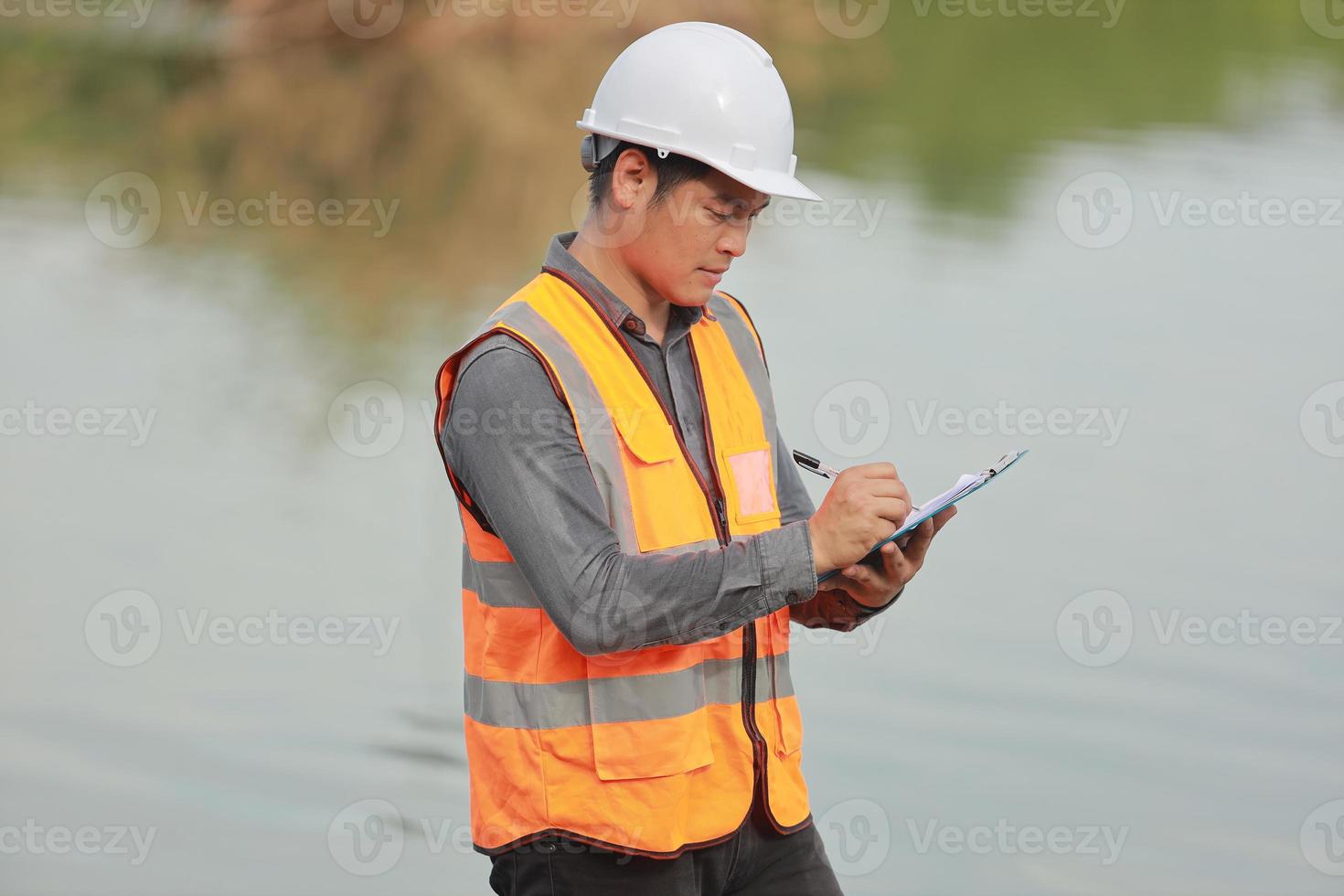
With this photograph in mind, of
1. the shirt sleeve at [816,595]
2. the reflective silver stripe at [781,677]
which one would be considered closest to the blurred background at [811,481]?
the shirt sleeve at [816,595]

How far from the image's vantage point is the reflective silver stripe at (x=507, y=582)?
1.83 metres

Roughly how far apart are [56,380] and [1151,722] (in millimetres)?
3903

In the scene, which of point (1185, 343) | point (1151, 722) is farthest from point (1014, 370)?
point (1151, 722)

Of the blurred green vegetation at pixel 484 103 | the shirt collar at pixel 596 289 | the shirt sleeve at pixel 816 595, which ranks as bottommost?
the shirt sleeve at pixel 816 595

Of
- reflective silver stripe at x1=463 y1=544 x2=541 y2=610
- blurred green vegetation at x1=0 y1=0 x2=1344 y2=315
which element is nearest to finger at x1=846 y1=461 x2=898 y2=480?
reflective silver stripe at x1=463 y1=544 x2=541 y2=610

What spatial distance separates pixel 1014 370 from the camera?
5852mm

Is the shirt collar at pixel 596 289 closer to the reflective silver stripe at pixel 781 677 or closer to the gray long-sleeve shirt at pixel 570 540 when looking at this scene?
the gray long-sleeve shirt at pixel 570 540

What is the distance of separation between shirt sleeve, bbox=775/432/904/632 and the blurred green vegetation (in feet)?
14.0

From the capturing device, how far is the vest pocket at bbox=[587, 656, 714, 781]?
181cm

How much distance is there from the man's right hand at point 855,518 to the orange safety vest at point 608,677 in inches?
6.0

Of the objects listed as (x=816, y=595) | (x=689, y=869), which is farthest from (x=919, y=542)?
(x=689, y=869)

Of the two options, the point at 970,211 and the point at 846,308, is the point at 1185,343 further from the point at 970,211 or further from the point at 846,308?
the point at 970,211

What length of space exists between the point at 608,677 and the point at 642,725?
7cm

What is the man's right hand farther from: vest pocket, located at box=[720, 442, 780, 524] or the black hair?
the black hair
